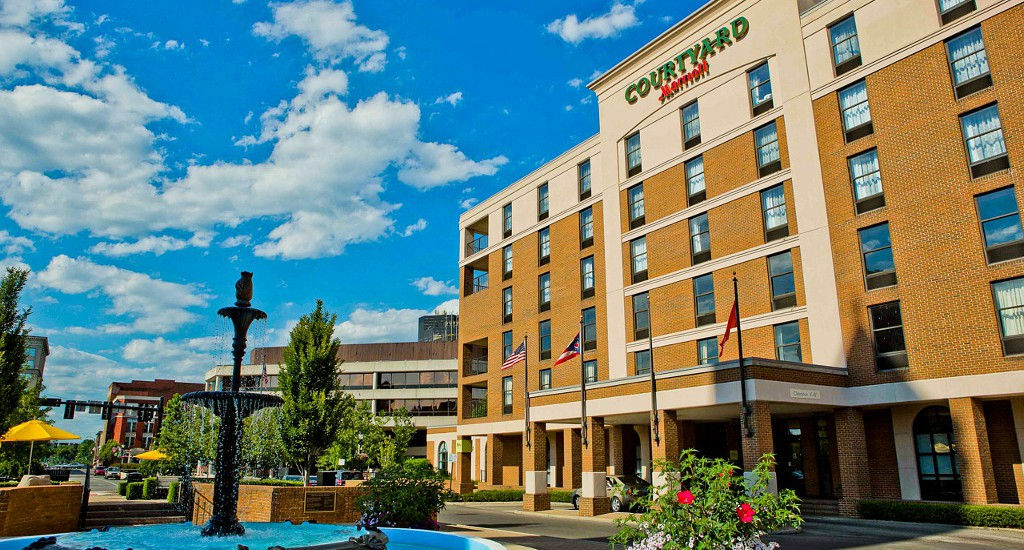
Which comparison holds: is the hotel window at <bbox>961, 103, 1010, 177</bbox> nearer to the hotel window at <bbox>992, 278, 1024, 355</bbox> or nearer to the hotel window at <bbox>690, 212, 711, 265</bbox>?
the hotel window at <bbox>992, 278, 1024, 355</bbox>

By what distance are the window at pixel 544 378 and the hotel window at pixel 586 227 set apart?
886cm

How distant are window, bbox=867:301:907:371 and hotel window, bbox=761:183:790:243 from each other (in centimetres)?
547

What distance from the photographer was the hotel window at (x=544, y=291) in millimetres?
46156

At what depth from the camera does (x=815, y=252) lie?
2981cm

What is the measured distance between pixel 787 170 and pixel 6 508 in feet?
102

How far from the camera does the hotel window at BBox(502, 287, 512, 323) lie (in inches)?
1975

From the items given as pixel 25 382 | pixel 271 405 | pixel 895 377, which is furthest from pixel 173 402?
pixel 895 377

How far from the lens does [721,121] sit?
3491 centimetres

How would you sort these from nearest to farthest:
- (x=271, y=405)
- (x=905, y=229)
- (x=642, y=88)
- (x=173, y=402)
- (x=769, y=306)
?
(x=271, y=405), (x=905, y=229), (x=769, y=306), (x=642, y=88), (x=173, y=402)

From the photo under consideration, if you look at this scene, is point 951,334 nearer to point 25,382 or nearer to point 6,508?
point 6,508

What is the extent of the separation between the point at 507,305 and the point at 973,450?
31.7 metres

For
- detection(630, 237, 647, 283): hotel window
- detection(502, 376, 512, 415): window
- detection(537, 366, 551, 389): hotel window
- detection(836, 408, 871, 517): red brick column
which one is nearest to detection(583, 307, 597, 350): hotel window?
detection(630, 237, 647, 283): hotel window

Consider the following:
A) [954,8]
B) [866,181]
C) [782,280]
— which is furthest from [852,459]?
[954,8]

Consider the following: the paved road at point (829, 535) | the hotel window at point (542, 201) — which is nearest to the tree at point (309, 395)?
the paved road at point (829, 535)
